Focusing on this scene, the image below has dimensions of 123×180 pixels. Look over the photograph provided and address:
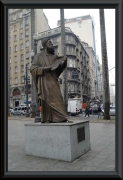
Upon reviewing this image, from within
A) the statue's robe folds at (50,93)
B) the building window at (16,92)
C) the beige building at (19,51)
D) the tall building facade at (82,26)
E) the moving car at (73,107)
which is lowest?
the moving car at (73,107)

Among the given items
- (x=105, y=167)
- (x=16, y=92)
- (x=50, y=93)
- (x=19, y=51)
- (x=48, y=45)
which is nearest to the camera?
(x=105, y=167)

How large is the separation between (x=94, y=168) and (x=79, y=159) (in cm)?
76

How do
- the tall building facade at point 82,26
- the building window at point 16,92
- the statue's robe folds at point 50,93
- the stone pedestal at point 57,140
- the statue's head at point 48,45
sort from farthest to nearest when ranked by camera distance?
the tall building facade at point 82,26
the building window at point 16,92
the statue's head at point 48,45
the statue's robe folds at point 50,93
the stone pedestal at point 57,140

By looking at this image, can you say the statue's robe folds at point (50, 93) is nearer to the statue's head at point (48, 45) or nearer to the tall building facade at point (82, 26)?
the statue's head at point (48, 45)

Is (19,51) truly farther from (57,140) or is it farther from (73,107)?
(57,140)

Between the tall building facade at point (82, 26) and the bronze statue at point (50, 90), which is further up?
the tall building facade at point (82, 26)

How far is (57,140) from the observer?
4.65 metres

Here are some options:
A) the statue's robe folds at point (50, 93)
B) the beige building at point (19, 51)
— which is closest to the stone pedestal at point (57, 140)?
the statue's robe folds at point (50, 93)

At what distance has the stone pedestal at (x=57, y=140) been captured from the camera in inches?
178

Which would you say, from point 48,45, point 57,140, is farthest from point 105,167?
point 48,45

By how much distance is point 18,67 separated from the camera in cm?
4969

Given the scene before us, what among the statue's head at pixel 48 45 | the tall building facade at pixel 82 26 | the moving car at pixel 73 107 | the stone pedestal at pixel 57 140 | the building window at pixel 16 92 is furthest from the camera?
the tall building facade at pixel 82 26
